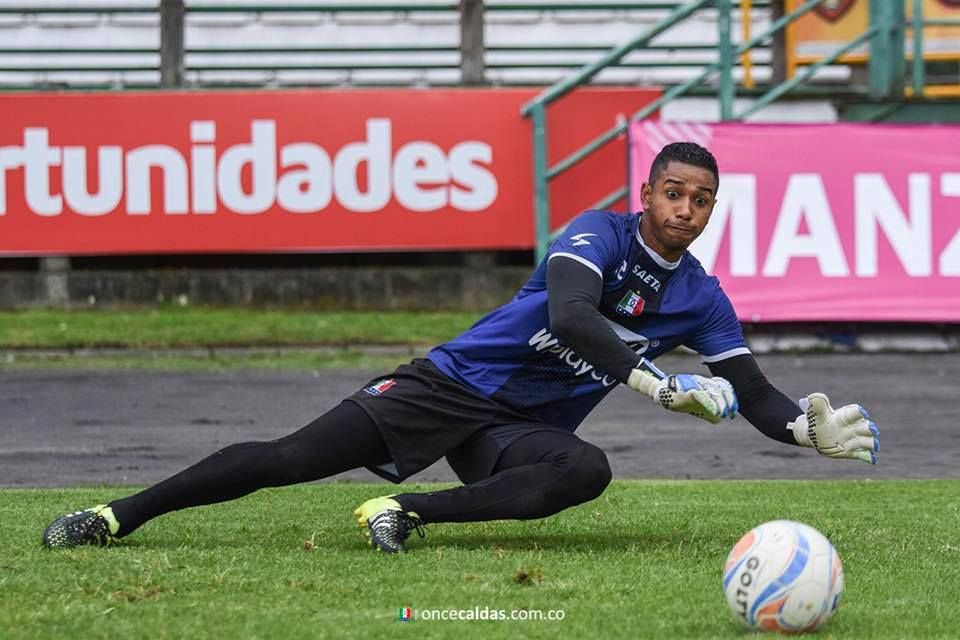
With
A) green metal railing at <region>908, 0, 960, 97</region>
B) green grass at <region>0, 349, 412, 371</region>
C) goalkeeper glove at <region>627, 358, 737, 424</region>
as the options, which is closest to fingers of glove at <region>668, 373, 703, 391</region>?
goalkeeper glove at <region>627, 358, 737, 424</region>

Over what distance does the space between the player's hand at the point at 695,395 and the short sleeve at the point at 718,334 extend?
2.78 ft

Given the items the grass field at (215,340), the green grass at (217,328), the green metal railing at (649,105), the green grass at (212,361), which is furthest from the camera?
the green metal railing at (649,105)

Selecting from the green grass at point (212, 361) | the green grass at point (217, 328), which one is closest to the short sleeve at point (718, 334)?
the green grass at point (212, 361)

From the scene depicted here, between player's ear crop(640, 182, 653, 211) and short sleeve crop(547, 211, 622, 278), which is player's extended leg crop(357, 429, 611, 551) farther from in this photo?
player's ear crop(640, 182, 653, 211)

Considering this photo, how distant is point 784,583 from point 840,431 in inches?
62.8

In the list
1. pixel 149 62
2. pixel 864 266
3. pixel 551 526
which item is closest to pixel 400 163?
pixel 149 62

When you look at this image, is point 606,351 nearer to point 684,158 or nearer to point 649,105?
point 684,158

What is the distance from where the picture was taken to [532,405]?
6.75 m

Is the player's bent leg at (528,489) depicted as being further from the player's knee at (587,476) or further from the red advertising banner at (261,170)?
the red advertising banner at (261,170)

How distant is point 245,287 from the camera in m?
18.2

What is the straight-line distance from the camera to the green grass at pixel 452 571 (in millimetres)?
5133

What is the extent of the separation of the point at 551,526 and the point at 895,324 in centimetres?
1047

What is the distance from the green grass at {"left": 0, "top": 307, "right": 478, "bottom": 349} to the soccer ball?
11.2 meters

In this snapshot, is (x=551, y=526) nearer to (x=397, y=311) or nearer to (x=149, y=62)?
(x=397, y=311)
